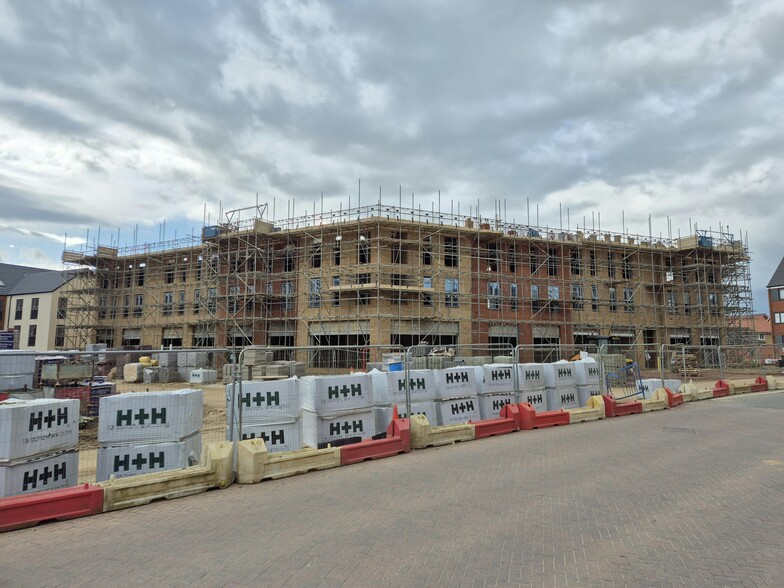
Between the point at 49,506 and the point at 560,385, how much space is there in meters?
12.0

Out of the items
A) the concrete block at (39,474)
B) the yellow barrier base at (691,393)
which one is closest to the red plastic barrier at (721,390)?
the yellow barrier base at (691,393)

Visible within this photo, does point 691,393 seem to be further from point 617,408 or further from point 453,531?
point 453,531

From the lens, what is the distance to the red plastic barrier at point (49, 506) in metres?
5.69

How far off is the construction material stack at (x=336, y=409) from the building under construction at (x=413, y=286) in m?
21.7

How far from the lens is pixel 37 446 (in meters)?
6.37

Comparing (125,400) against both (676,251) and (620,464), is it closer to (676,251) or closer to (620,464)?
(620,464)

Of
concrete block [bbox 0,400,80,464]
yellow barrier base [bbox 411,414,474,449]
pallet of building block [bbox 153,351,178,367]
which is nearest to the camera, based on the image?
concrete block [bbox 0,400,80,464]

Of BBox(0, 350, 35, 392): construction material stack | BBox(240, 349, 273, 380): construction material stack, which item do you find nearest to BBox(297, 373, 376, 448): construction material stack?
BBox(240, 349, 273, 380): construction material stack

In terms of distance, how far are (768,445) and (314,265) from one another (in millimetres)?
29870

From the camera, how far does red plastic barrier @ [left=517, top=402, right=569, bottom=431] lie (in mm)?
12031

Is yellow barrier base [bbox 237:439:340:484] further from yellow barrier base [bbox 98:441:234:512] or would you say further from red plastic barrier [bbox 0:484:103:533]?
red plastic barrier [bbox 0:484:103:533]

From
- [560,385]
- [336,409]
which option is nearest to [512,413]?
[560,385]

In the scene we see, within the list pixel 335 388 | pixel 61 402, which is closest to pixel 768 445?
pixel 335 388

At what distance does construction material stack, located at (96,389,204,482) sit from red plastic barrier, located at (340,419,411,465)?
261 cm
